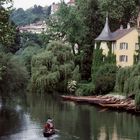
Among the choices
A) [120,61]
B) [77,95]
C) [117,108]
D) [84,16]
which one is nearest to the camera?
[117,108]

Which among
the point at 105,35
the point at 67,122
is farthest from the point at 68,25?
the point at 67,122

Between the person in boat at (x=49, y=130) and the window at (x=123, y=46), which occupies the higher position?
the window at (x=123, y=46)

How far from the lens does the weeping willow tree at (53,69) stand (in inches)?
2911

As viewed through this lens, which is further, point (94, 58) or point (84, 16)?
point (84, 16)

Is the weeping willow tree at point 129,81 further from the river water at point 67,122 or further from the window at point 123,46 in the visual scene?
the window at point 123,46

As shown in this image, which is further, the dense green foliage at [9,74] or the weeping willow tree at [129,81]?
the weeping willow tree at [129,81]

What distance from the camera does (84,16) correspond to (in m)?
84.6

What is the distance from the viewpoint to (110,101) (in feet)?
209

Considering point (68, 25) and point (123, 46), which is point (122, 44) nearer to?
point (123, 46)

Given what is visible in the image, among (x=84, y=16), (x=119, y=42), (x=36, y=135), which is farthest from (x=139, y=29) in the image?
(x=36, y=135)

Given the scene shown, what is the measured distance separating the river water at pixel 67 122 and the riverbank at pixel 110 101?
1.32 meters

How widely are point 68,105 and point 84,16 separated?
79.3ft

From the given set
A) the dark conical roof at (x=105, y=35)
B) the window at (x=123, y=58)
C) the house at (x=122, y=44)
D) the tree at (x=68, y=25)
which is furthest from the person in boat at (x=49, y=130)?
the tree at (x=68, y=25)

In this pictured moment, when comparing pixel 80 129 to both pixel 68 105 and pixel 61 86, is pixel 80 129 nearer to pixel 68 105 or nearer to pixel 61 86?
pixel 68 105
